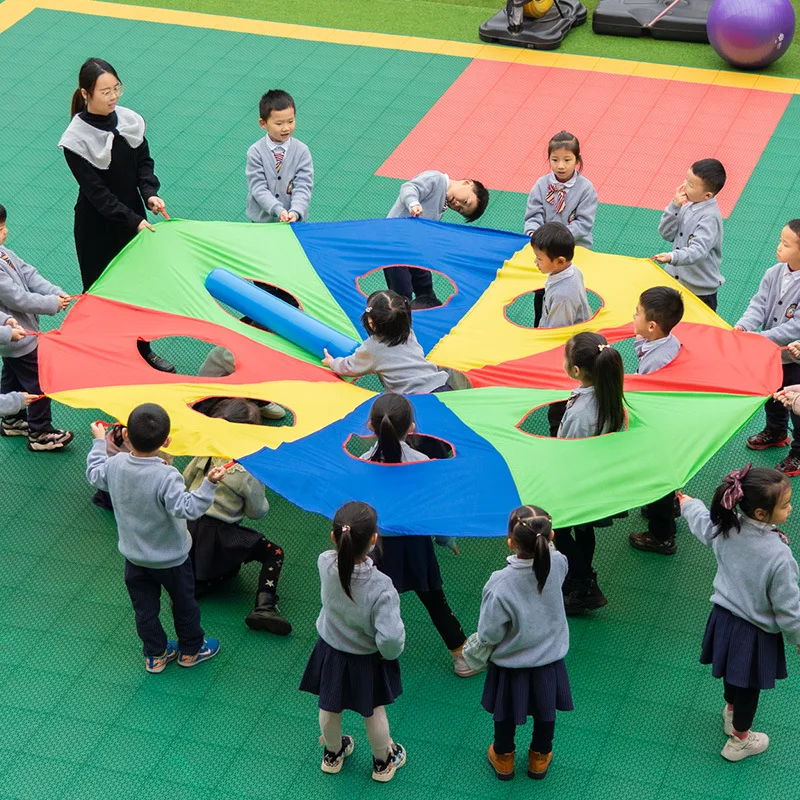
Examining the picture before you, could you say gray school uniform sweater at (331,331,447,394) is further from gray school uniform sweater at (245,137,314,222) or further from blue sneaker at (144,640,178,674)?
gray school uniform sweater at (245,137,314,222)

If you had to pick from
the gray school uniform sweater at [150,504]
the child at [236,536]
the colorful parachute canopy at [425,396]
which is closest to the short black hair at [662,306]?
the colorful parachute canopy at [425,396]

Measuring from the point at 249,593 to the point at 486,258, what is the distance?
1.72m

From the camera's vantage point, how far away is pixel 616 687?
3.88 m

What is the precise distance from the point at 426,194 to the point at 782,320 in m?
1.64

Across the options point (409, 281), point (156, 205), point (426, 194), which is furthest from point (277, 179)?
point (409, 281)

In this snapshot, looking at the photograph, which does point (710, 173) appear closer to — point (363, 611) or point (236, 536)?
point (236, 536)

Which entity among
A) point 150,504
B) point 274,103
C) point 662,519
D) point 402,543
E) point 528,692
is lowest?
point 662,519

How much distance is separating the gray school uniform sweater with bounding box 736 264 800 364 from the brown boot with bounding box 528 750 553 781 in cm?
187

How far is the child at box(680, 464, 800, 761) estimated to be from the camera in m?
3.28

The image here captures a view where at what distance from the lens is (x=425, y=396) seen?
13.8ft

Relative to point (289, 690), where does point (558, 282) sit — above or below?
above

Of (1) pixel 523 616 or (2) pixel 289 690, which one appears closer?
(1) pixel 523 616

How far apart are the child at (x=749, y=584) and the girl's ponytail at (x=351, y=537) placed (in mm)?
1004

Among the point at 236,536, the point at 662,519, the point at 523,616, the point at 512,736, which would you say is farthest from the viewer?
the point at 662,519
